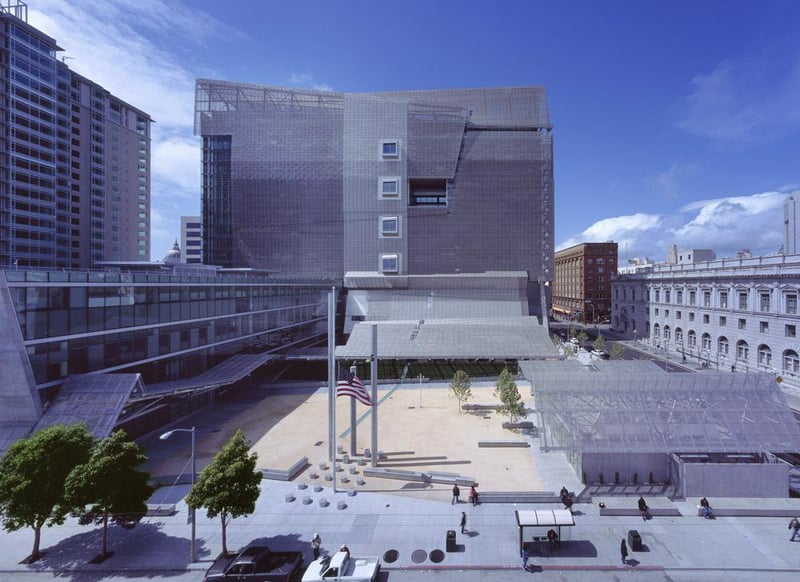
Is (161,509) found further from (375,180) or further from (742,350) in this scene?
(742,350)

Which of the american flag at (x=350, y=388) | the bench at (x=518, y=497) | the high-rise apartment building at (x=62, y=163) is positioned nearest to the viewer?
the bench at (x=518, y=497)

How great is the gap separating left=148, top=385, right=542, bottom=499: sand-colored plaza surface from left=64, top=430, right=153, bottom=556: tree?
9022 millimetres

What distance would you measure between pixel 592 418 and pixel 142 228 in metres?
115

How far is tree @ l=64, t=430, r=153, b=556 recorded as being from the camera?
66.6 feet


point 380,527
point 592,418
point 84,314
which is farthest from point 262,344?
point 592,418

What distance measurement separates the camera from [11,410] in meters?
26.3

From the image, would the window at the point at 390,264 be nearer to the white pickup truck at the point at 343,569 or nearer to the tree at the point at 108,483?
the tree at the point at 108,483

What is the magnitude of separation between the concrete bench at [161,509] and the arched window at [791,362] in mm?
66505

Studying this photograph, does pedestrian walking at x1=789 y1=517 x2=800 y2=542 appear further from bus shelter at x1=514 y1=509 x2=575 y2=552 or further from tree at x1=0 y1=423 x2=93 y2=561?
tree at x1=0 y1=423 x2=93 y2=561

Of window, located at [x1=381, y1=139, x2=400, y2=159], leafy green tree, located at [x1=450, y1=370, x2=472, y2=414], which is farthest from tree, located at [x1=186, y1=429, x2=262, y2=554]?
window, located at [x1=381, y1=139, x2=400, y2=159]

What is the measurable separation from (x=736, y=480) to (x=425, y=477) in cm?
1869

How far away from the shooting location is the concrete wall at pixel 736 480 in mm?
25781

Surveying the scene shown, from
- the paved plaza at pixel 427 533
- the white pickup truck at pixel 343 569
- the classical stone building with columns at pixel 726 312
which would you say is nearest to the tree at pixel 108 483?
the paved plaza at pixel 427 533

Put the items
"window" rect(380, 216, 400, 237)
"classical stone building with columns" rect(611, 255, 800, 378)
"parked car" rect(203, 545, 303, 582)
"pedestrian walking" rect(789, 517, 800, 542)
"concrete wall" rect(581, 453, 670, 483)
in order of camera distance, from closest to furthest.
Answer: "parked car" rect(203, 545, 303, 582) → "pedestrian walking" rect(789, 517, 800, 542) → "concrete wall" rect(581, 453, 670, 483) → "classical stone building with columns" rect(611, 255, 800, 378) → "window" rect(380, 216, 400, 237)
